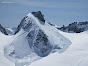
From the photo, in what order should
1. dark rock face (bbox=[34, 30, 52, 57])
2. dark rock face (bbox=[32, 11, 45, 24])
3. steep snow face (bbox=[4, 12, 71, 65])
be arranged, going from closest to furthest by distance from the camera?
steep snow face (bbox=[4, 12, 71, 65]) < dark rock face (bbox=[34, 30, 52, 57]) < dark rock face (bbox=[32, 11, 45, 24])

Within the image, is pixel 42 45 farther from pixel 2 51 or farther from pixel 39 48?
pixel 2 51

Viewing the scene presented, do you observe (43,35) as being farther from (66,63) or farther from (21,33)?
(66,63)

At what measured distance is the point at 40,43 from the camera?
2825 cm

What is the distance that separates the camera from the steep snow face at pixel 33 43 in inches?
1041

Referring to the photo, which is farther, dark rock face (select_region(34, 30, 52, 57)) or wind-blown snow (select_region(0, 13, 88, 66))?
dark rock face (select_region(34, 30, 52, 57))

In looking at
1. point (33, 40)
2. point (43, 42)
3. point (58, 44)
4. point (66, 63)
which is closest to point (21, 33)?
point (33, 40)

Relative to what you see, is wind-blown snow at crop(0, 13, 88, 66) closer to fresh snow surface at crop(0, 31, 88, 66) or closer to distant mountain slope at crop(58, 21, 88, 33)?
fresh snow surface at crop(0, 31, 88, 66)

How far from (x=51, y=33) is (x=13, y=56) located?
349 inches

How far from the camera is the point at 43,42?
28.3 m

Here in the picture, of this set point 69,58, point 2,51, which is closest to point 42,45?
point 69,58

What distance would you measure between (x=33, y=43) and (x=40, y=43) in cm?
132

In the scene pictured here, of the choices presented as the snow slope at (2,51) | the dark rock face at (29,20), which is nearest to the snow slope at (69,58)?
the snow slope at (2,51)

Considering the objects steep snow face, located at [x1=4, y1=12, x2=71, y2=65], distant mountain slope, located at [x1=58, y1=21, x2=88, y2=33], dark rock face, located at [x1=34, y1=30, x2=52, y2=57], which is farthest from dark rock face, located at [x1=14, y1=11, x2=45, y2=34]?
distant mountain slope, located at [x1=58, y1=21, x2=88, y2=33]

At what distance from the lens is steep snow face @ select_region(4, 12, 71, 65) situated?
2645cm
